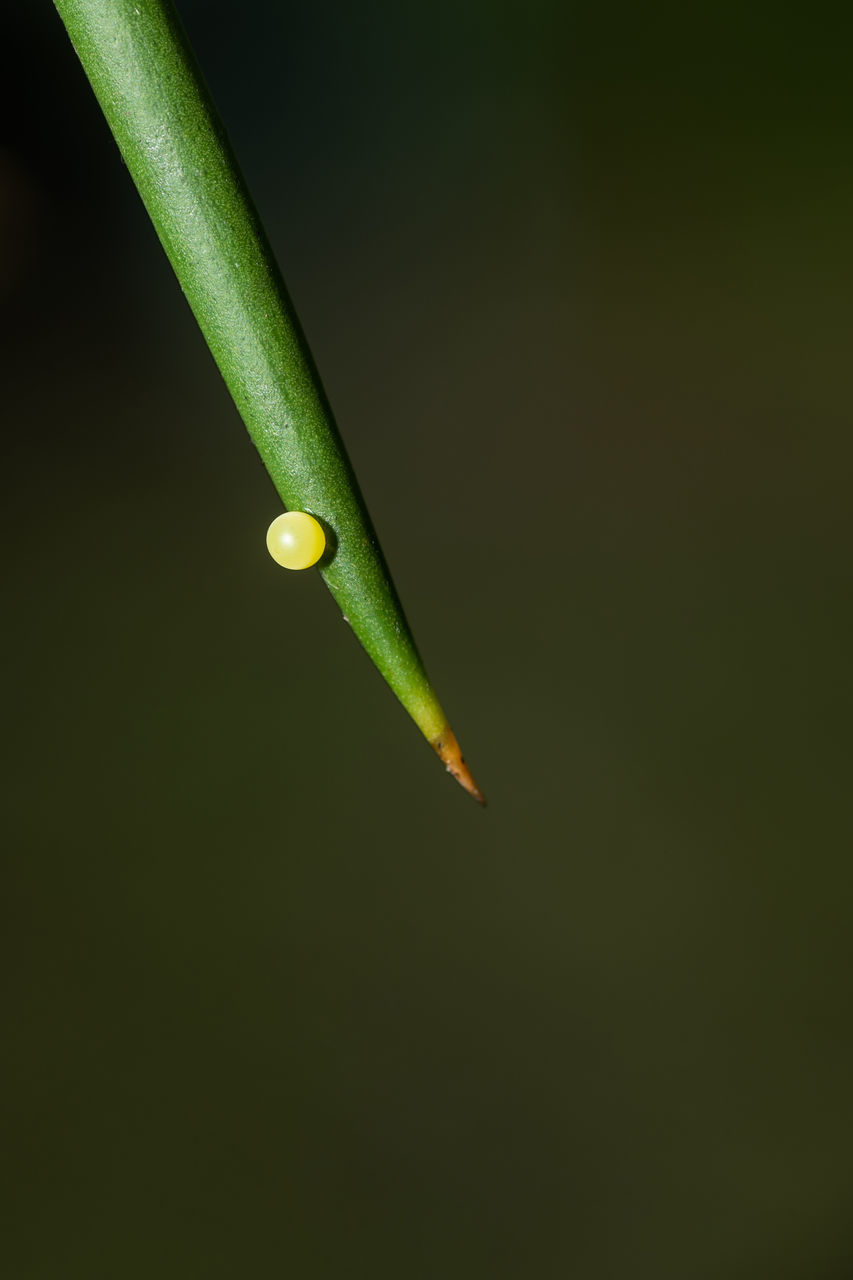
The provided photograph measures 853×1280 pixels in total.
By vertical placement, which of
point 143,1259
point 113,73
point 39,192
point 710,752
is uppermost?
point 39,192

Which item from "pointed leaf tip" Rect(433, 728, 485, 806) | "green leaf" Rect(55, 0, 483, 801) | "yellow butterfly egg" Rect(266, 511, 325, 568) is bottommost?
"pointed leaf tip" Rect(433, 728, 485, 806)

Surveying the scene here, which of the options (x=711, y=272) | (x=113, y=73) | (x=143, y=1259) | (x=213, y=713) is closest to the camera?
(x=113, y=73)

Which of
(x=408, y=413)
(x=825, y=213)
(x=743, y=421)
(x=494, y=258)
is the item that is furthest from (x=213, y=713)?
(x=825, y=213)

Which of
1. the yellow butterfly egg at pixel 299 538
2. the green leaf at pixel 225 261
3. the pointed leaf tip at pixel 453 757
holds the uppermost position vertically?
the green leaf at pixel 225 261

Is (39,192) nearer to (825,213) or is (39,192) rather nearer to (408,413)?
(408,413)
